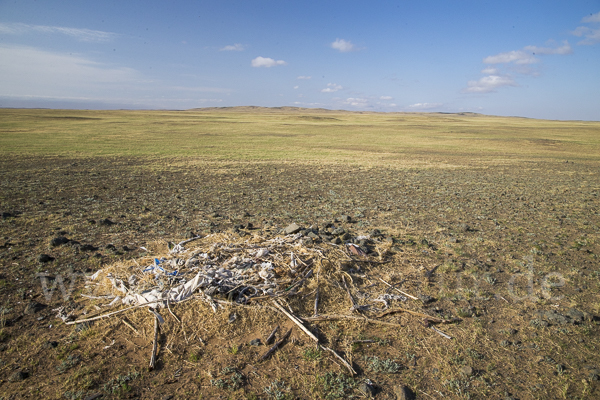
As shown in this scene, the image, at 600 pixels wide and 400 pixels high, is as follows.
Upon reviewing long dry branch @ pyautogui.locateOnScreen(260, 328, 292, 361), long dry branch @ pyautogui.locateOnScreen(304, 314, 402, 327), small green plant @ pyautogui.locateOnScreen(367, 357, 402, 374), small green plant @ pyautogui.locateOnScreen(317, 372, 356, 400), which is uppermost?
long dry branch @ pyautogui.locateOnScreen(304, 314, 402, 327)

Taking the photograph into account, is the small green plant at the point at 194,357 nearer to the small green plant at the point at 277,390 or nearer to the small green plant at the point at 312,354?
the small green plant at the point at 277,390

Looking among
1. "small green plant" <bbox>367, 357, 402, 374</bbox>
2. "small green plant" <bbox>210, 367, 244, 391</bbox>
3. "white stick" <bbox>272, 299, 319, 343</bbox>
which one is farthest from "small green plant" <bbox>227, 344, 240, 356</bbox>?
"small green plant" <bbox>367, 357, 402, 374</bbox>

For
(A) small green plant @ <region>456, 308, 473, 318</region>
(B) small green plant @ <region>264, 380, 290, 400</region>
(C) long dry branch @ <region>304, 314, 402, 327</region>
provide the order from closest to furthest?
1. (B) small green plant @ <region>264, 380, 290, 400</region>
2. (C) long dry branch @ <region>304, 314, 402, 327</region>
3. (A) small green plant @ <region>456, 308, 473, 318</region>

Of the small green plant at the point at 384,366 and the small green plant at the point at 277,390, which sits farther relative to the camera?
the small green plant at the point at 384,366

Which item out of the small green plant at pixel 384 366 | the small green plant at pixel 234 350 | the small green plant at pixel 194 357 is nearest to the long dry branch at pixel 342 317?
the small green plant at pixel 384 366

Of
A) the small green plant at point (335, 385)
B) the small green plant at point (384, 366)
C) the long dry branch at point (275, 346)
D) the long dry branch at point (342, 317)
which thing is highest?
the long dry branch at point (342, 317)

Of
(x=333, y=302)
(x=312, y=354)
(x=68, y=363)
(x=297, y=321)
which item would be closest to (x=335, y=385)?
(x=312, y=354)

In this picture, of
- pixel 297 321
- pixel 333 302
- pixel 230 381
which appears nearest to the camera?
pixel 230 381

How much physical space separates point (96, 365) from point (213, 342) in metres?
1.37

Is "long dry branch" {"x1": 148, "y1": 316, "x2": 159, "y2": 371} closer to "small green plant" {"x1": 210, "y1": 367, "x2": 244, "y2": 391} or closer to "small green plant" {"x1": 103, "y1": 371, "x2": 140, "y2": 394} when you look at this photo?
"small green plant" {"x1": 103, "y1": 371, "x2": 140, "y2": 394}

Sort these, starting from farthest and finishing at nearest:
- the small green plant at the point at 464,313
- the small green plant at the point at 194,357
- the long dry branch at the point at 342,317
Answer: the small green plant at the point at 464,313, the long dry branch at the point at 342,317, the small green plant at the point at 194,357

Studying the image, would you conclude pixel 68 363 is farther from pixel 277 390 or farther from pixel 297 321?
pixel 297 321

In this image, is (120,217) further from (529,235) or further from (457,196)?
(457,196)

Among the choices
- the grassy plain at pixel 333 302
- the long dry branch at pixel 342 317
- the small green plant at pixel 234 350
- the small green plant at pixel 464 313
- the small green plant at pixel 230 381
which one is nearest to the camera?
the small green plant at pixel 230 381
